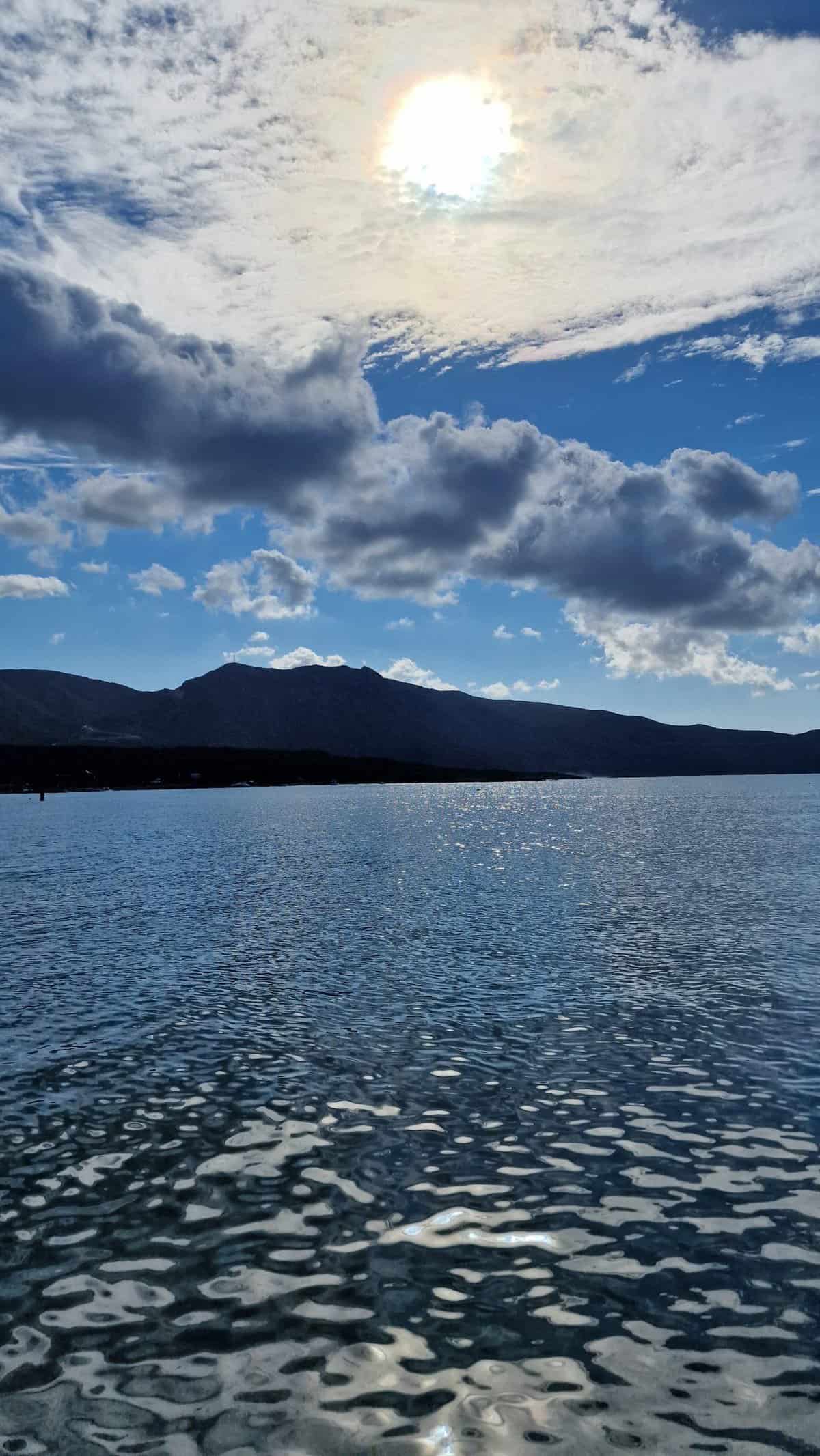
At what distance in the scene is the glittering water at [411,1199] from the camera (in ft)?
41.4

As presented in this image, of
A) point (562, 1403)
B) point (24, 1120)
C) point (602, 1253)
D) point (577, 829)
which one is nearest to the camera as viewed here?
point (562, 1403)

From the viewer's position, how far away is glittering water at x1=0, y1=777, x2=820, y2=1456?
41.4ft

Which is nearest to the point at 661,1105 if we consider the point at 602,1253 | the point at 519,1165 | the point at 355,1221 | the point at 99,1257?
the point at 519,1165

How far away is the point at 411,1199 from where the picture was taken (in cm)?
1906

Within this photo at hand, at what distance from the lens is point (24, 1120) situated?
23844mm

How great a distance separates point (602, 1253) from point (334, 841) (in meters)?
117

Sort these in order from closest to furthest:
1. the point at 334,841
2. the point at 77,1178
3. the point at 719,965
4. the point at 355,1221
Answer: the point at 355,1221 < the point at 77,1178 < the point at 719,965 < the point at 334,841

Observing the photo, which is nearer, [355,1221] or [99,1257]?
[99,1257]

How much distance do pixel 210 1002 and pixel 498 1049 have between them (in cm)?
1314

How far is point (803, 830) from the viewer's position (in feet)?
470

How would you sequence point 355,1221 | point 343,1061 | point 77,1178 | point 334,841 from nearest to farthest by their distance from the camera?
point 355,1221 < point 77,1178 < point 343,1061 < point 334,841

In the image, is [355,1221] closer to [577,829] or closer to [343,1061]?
[343,1061]

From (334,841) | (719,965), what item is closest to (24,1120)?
(719,965)

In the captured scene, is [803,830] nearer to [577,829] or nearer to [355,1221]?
[577,829]
